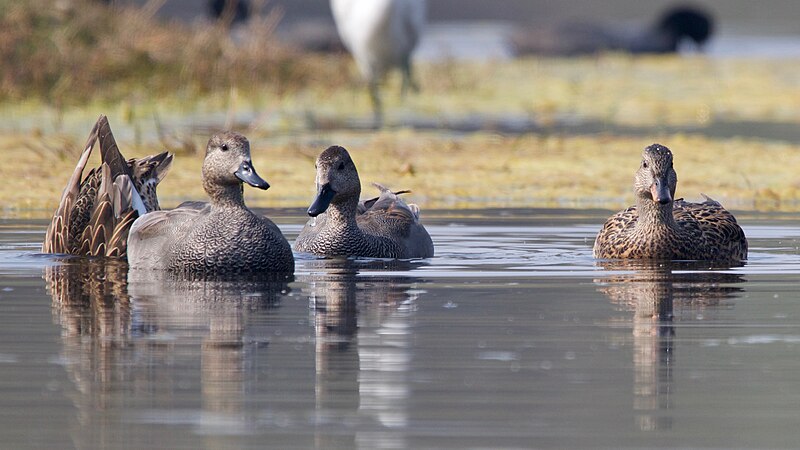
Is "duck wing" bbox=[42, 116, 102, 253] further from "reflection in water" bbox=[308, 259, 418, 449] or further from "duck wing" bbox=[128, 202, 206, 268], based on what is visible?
"reflection in water" bbox=[308, 259, 418, 449]

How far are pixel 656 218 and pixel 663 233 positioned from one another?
0.10 meters

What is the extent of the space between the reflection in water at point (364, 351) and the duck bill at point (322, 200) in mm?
348

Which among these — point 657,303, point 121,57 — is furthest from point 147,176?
point 121,57

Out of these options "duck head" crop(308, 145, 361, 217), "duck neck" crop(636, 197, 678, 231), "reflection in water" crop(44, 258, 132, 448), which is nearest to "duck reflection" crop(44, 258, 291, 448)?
"reflection in water" crop(44, 258, 132, 448)

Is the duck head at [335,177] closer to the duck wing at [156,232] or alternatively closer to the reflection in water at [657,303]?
the duck wing at [156,232]

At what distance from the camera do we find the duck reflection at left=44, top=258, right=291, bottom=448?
5246mm

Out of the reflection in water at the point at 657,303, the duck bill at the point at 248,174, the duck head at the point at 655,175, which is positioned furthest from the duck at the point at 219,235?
the duck head at the point at 655,175

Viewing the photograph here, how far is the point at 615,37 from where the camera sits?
34406mm

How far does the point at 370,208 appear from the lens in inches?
420

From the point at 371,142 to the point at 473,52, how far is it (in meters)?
17.7

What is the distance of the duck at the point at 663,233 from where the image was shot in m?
9.43

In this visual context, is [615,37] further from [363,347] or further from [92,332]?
[363,347]

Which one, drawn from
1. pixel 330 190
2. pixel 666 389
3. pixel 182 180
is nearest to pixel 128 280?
pixel 330 190

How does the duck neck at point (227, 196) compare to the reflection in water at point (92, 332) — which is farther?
the duck neck at point (227, 196)
